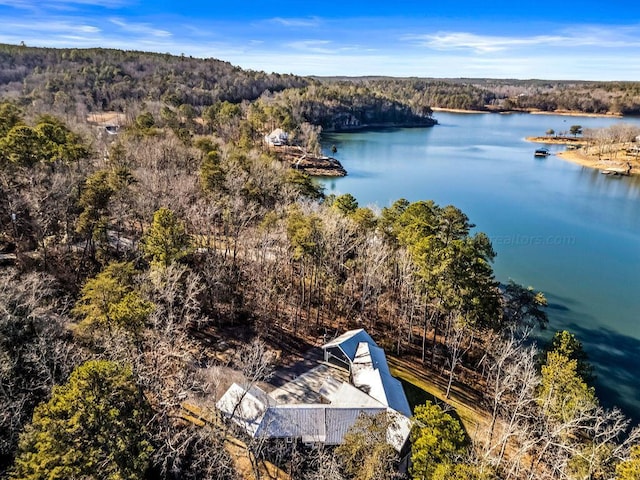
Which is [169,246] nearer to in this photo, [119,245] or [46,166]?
[119,245]

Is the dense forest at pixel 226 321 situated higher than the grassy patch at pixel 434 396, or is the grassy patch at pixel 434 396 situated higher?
the dense forest at pixel 226 321

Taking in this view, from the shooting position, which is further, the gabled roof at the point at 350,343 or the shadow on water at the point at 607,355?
the shadow on water at the point at 607,355

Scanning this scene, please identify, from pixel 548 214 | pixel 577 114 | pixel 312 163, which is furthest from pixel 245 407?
pixel 577 114

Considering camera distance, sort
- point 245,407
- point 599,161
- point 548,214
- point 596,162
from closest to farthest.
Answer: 1. point 245,407
2. point 548,214
3. point 596,162
4. point 599,161

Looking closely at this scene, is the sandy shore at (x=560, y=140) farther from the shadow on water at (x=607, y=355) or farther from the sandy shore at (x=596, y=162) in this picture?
the shadow on water at (x=607, y=355)

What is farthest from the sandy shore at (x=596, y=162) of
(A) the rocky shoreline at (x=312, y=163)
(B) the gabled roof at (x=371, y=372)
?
(B) the gabled roof at (x=371, y=372)

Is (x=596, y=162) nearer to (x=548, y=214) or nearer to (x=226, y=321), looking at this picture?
(x=548, y=214)

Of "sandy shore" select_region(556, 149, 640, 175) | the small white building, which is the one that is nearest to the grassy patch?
the small white building
